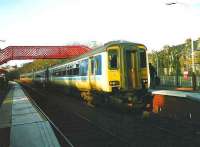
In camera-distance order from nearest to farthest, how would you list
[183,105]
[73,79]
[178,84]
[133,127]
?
[133,127] < [183,105] < [73,79] < [178,84]

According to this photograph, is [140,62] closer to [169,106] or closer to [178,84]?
[169,106]

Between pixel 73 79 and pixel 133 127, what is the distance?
48.0 feet

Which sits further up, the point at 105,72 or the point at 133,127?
the point at 105,72

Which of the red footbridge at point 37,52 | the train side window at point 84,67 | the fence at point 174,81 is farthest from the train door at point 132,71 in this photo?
the red footbridge at point 37,52

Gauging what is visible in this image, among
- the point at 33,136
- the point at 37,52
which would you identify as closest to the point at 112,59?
the point at 33,136

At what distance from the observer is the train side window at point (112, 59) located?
18.7 m

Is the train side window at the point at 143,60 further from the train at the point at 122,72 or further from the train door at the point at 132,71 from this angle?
the train door at the point at 132,71

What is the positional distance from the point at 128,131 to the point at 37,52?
48.6 m

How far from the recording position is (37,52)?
197ft

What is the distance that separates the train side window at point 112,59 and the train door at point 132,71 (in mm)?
518

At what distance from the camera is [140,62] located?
62.2 ft

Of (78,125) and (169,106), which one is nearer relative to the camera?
(78,125)

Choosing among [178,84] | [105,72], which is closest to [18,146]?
[105,72]

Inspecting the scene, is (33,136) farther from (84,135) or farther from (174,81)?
(174,81)
